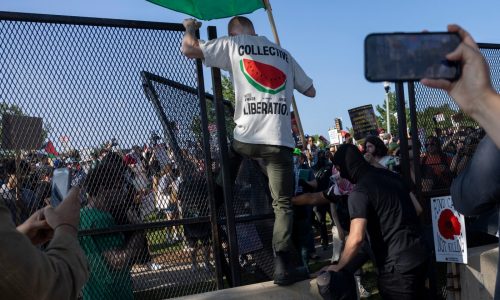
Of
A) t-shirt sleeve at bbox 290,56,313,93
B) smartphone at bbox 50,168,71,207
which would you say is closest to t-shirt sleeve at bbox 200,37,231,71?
t-shirt sleeve at bbox 290,56,313,93

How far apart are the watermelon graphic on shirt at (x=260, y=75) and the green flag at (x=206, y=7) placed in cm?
52

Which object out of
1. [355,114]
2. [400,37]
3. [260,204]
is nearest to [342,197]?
[260,204]

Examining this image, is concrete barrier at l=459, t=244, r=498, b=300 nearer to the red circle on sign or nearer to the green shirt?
the red circle on sign

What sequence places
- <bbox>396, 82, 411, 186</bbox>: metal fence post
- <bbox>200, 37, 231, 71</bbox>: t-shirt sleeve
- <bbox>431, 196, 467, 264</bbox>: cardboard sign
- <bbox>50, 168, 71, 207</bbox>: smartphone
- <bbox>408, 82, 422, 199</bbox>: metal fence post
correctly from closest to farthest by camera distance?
<bbox>50, 168, 71, 207</bbox>: smartphone, <bbox>200, 37, 231, 71</bbox>: t-shirt sleeve, <bbox>431, 196, 467, 264</bbox>: cardboard sign, <bbox>396, 82, 411, 186</bbox>: metal fence post, <bbox>408, 82, 422, 199</bbox>: metal fence post

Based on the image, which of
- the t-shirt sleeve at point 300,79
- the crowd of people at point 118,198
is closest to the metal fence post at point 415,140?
the t-shirt sleeve at point 300,79

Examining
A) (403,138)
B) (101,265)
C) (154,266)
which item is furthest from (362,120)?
(101,265)

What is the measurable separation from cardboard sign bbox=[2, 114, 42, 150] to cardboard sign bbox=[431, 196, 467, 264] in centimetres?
357

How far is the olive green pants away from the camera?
14.4 feet

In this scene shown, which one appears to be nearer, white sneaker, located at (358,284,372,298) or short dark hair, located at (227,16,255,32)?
short dark hair, located at (227,16,255,32)

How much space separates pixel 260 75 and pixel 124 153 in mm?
1228

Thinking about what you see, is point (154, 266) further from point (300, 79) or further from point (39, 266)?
point (39, 266)

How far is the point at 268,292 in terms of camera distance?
435 centimetres

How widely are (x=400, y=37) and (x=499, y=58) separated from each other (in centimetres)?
555

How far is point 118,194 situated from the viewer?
428 cm
